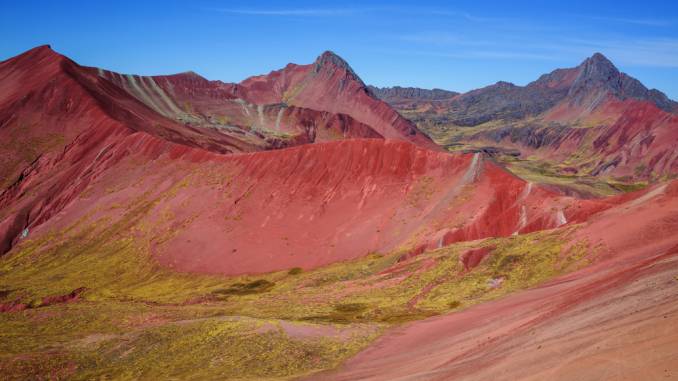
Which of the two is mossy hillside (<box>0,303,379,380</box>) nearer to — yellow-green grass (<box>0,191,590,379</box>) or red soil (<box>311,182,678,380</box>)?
yellow-green grass (<box>0,191,590,379</box>)

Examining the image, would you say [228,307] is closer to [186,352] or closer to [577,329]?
[186,352]

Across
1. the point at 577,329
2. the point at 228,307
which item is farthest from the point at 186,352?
the point at 577,329

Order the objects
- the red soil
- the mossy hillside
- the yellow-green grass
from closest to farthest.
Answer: the red soil
the mossy hillside
the yellow-green grass

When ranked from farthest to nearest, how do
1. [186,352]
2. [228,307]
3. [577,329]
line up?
1. [228,307]
2. [186,352]
3. [577,329]

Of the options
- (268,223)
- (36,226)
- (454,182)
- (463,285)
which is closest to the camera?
(463,285)

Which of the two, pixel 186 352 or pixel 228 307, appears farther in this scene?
pixel 228 307

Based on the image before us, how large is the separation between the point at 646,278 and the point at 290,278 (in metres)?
39.7

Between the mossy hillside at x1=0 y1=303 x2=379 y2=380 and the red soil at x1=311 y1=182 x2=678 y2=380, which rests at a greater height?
the red soil at x1=311 y1=182 x2=678 y2=380

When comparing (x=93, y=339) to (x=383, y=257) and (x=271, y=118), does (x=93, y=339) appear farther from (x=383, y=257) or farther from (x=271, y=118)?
(x=271, y=118)

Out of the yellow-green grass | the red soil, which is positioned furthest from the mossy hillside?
the red soil

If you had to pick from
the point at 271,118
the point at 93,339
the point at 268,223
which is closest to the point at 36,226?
the point at 268,223

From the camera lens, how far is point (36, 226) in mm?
80125

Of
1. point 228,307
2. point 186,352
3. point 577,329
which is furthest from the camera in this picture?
point 228,307

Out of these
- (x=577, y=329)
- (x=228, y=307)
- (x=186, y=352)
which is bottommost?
(x=186, y=352)
